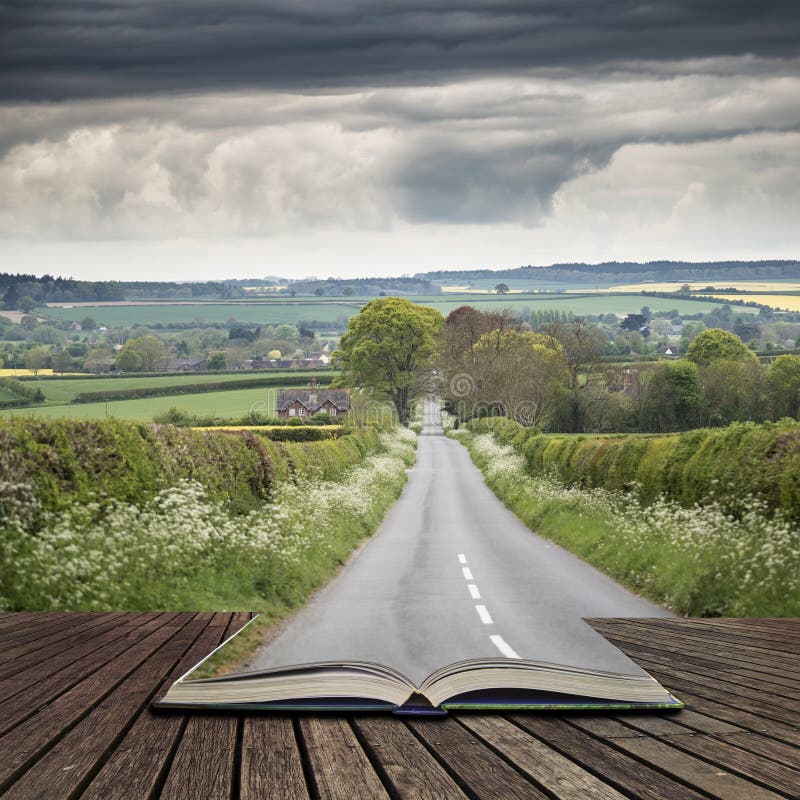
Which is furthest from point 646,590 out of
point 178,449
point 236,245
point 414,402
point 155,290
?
point 155,290

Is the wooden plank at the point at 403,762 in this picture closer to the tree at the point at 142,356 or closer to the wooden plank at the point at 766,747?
the wooden plank at the point at 766,747

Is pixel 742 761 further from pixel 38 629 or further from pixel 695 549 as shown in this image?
pixel 695 549

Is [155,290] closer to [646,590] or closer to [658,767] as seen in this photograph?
[646,590]

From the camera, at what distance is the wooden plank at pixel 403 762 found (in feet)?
9.32

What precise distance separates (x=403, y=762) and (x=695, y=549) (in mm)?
11810

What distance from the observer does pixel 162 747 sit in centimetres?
335

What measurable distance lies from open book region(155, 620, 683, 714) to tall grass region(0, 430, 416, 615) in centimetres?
680

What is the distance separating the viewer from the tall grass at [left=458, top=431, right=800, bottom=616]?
1131 cm

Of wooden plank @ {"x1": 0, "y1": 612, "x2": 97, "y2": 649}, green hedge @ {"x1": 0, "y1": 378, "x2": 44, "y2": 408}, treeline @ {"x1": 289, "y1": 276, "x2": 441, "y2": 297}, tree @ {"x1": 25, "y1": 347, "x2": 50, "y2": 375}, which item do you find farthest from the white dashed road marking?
treeline @ {"x1": 289, "y1": 276, "x2": 441, "y2": 297}

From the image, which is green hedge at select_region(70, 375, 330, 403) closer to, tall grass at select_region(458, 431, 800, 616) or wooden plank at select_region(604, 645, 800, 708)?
tall grass at select_region(458, 431, 800, 616)

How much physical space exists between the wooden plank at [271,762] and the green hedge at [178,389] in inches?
1902

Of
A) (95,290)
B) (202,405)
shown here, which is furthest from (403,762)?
(95,290)

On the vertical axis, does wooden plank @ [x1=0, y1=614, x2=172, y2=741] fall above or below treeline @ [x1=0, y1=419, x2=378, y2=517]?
above

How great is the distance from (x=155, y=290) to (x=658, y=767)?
89.7 metres
